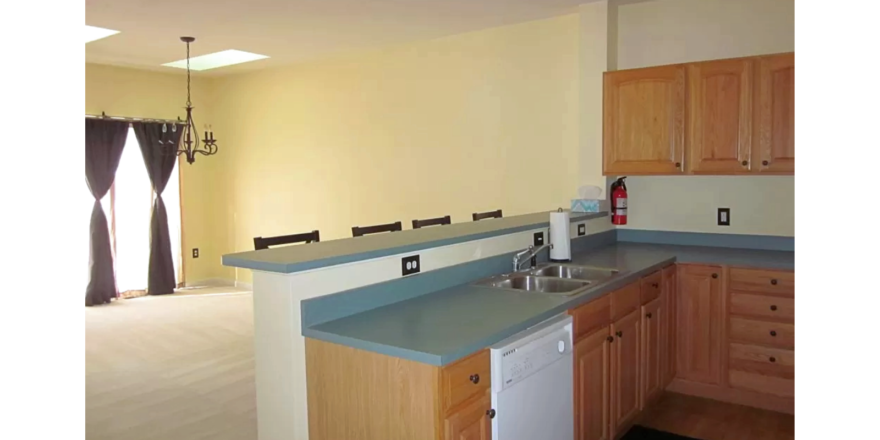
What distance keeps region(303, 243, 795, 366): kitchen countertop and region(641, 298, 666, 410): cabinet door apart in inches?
10.8

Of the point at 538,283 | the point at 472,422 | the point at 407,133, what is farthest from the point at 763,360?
the point at 407,133

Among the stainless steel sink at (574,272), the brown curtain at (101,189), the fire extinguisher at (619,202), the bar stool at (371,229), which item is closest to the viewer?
the stainless steel sink at (574,272)

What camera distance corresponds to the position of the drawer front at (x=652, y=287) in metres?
3.24

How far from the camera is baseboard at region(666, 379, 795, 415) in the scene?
11.1ft

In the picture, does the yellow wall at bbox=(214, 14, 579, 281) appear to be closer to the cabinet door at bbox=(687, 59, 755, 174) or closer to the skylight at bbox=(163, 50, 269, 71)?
the skylight at bbox=(163, 50, 269, 71)

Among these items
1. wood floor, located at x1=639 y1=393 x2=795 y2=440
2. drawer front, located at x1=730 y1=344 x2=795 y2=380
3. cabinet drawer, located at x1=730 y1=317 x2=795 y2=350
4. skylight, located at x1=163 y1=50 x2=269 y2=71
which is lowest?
wood floor, located at x1=639 y1=393 x2=795 y2=440

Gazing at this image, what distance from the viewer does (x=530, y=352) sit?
7.04 ft

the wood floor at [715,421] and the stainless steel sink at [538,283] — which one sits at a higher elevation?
the stainless steel sink at [538,283]

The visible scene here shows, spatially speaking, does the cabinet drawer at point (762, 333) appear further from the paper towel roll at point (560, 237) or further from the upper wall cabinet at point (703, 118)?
the paper towel roll at point (560, 237)

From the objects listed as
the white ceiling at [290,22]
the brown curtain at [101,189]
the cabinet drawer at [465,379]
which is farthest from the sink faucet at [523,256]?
the brown curtain at [101,189]

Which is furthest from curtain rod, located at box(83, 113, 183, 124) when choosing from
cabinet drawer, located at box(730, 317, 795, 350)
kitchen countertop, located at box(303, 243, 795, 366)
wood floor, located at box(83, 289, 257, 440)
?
cabinet drawer, located at box(730, 317, 795, 350)

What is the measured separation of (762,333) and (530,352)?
6.24 feet

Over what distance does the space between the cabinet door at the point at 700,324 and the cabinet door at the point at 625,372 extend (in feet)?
1.94
